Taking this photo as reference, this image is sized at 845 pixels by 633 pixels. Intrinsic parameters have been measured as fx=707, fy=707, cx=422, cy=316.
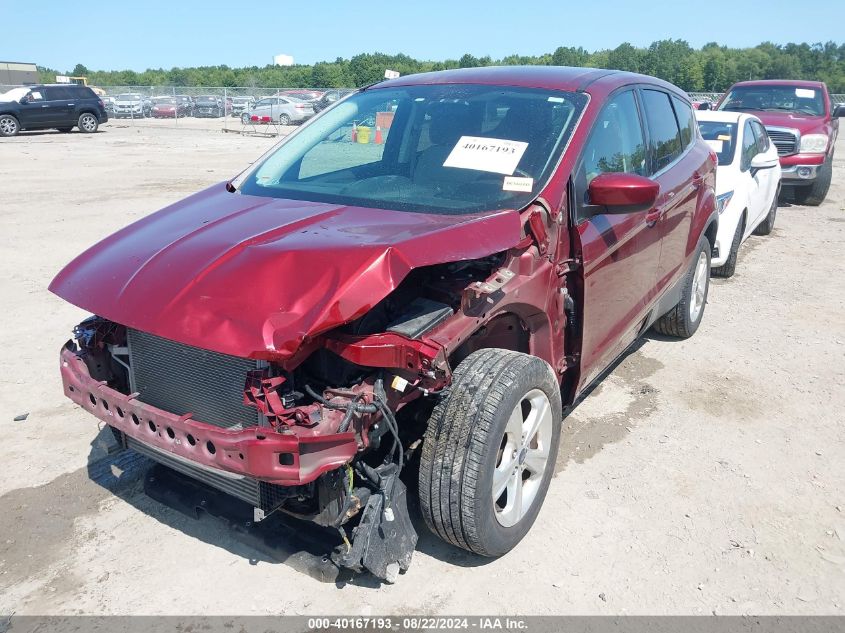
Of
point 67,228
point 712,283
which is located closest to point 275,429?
point 712,283

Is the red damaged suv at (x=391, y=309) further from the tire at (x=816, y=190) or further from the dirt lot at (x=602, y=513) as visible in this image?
the tire at (x=816, y=190)

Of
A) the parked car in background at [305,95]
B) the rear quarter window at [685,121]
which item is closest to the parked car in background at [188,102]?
the parked car in background at [305,95]

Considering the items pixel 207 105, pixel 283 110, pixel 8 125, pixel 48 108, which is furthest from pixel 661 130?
pixel 207 105

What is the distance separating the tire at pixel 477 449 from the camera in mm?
2678

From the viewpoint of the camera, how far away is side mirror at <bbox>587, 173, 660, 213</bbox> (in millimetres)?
3213

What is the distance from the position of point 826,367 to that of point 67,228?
8770 mm

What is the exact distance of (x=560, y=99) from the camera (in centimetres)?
361

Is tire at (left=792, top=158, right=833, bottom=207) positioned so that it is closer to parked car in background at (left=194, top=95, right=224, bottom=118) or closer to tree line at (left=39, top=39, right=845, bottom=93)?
parked car in background at (left=194, top=95, right=224, bottom=118)

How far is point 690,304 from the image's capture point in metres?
5.50

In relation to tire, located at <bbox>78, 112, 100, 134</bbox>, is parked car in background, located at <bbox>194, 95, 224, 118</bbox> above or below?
above

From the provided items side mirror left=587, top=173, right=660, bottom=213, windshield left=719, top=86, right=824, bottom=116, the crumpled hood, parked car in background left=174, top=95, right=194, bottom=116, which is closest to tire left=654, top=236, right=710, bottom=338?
side mirror left=587, top=173, right=660, bottom=213

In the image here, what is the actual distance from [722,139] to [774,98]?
615 centimetres

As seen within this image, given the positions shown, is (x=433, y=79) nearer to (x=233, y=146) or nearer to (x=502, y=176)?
(x=502, y=176)

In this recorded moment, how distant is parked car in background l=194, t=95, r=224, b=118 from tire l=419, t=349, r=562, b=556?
39415 mm
